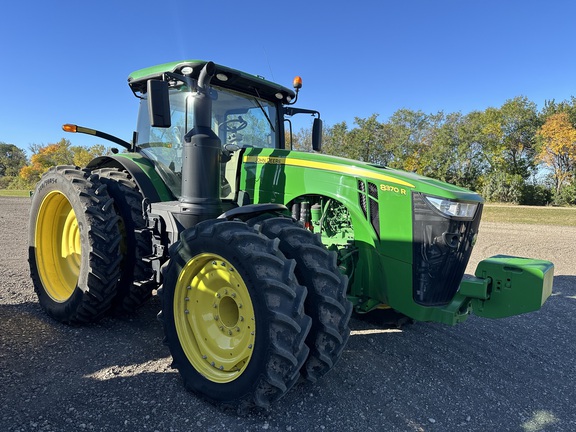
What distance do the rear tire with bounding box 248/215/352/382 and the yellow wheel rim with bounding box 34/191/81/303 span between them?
8.98 feet

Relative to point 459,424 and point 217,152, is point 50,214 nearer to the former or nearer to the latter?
point 217,152

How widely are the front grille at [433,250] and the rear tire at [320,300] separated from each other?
0.65 m

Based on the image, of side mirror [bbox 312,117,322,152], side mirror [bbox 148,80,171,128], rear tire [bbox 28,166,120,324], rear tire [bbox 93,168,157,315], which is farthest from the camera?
side mirror [bbox 312,117,322,152]

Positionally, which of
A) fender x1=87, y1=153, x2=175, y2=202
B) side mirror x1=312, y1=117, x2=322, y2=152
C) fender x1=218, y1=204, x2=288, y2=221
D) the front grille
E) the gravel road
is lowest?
the gravel road

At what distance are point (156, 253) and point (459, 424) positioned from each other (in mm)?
2713

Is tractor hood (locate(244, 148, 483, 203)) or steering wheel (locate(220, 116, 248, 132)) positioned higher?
steering wheel (locate(220, 116, 248, 132))

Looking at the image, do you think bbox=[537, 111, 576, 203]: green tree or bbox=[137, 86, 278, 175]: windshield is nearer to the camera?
bbox=[137, 86, 278, 175]: windshield

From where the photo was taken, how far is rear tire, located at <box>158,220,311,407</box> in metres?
2.30

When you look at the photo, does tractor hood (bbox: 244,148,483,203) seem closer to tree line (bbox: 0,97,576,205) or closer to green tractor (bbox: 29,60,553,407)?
green tractor (bbox: 29,60,553,407)

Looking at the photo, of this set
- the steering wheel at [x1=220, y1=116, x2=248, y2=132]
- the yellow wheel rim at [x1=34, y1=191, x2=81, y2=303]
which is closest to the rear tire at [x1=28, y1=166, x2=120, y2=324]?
the yellow wheel rim at [x1=34, y1=191, x2=81, y2=303]

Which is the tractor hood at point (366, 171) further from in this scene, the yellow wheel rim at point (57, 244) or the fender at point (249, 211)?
the yellow wheel rim at point (57, 244)

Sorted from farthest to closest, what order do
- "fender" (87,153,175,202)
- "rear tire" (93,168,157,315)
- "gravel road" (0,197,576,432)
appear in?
"fender" (87,153,175,202)
"rear tire" (93,168,157,315)
"gravel road" (0,197,576,432)

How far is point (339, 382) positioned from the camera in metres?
2.89

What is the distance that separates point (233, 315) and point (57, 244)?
279 cm
